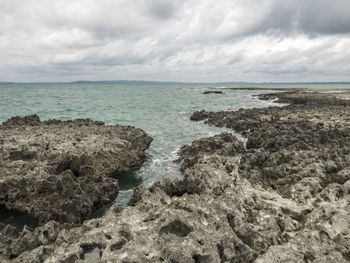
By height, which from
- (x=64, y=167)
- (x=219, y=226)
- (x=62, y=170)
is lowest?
(x=62, y=170)

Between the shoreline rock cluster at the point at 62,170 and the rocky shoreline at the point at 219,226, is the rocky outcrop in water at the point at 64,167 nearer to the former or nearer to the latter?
the shoreline rock cluster at the point at 62,170

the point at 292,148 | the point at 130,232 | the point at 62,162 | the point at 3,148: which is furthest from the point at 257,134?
the point at 3,148

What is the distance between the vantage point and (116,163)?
62.8 feet

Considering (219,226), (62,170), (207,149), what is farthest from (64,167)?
(219,226)

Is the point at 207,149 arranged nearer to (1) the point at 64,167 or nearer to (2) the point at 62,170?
(1) the point at 64,167

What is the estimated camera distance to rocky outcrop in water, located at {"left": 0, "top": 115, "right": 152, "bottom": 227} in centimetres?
1277

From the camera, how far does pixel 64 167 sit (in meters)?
17.3

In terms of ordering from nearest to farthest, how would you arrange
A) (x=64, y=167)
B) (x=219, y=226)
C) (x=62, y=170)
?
(x=219, y=226)
(x=62, y=170)
(x=64, y=167)

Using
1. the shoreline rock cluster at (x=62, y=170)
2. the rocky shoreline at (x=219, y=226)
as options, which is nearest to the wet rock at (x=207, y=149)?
the shoreline rock cluster at (x=62, y=170)

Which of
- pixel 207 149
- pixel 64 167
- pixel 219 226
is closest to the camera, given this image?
pixel 219 226

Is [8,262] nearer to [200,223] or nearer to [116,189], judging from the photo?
[200,223]

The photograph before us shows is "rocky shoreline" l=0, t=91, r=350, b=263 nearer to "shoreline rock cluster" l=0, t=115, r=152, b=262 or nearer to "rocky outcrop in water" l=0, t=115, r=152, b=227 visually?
"shoreline rock cluster" l=0, t=115, r=152, b=262

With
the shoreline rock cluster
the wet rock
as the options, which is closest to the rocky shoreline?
the shoreline rock cluster

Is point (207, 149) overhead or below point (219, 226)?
below
